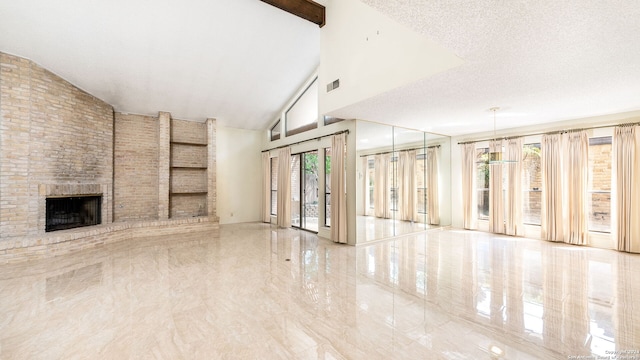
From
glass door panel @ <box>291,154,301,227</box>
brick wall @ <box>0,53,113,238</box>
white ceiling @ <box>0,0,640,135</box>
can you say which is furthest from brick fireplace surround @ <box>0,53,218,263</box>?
glass door panel @ <box>291,154,301,227</box>

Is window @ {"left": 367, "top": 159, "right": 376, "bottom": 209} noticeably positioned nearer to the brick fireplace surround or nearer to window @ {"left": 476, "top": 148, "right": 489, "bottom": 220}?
window @ {"left": 476, "top": 148, "right": 489, "bottom": 220}

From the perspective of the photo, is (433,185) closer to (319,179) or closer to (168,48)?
(319,179)

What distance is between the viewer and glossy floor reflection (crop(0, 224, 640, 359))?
2.16 m

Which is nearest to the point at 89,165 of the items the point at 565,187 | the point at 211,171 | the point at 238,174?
the point at 211,171

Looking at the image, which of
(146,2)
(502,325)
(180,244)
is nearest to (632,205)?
(502,325)

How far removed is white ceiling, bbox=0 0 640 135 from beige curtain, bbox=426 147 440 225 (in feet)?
3.20

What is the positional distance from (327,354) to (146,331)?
1.69 m

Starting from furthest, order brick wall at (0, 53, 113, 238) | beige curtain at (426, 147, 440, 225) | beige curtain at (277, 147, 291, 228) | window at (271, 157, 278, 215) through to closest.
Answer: window at (271, 157, 278, 215)
beige curtain at (426, 147, 440, 225)
beige curtain at (277, 147, 291, 228)
brick wall at (0, 53, 113, 238)

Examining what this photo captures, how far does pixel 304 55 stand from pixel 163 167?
15.9ft

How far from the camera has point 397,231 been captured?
694cm

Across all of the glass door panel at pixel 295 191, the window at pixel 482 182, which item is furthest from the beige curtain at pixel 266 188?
the window at pixel 482 182

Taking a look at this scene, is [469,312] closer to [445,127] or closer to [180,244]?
[445,127]

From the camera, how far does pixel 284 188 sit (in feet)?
25.3

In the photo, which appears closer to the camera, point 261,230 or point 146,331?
point 146,331
